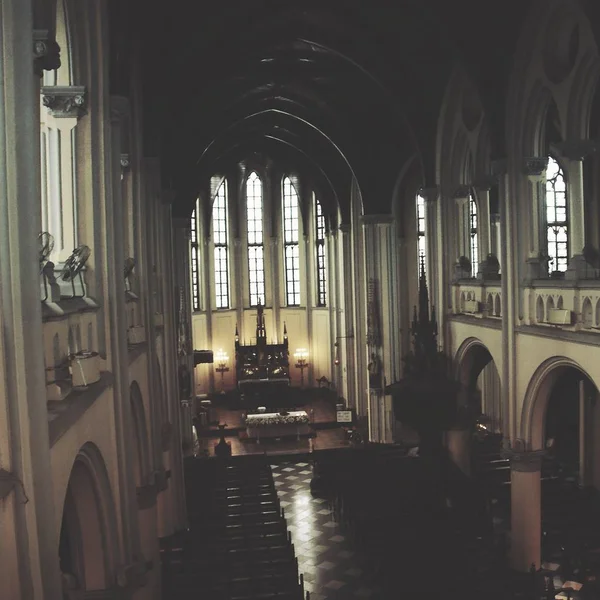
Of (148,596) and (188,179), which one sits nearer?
(148,596)

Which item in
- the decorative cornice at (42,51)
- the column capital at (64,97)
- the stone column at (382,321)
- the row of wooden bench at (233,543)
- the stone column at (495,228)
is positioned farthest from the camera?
the stone column at (382,321)

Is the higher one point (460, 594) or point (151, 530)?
point (151, 530)

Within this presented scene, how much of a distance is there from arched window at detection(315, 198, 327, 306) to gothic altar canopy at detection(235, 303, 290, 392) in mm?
3275

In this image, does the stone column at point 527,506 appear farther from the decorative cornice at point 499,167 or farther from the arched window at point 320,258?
the arched window at point 320,258

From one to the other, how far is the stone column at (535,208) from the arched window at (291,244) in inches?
1043

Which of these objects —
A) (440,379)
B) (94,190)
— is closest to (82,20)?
(94,190)

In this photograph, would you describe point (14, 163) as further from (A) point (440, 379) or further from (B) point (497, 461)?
(B) point (497, 461)

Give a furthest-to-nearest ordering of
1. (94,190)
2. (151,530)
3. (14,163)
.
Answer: (151,530)
(94,190)
(14,163)

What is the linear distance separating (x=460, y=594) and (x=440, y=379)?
422cm

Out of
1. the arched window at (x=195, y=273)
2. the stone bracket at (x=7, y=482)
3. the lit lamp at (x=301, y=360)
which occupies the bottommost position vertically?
the lit lamp at (x=301, y=360)

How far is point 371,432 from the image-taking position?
94.4 ft

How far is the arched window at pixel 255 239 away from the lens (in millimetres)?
41562

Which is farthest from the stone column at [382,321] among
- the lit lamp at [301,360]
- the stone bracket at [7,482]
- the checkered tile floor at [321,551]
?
the stone bracket at [7,482]

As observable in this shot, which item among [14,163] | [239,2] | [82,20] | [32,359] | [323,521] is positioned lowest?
[323,521]
